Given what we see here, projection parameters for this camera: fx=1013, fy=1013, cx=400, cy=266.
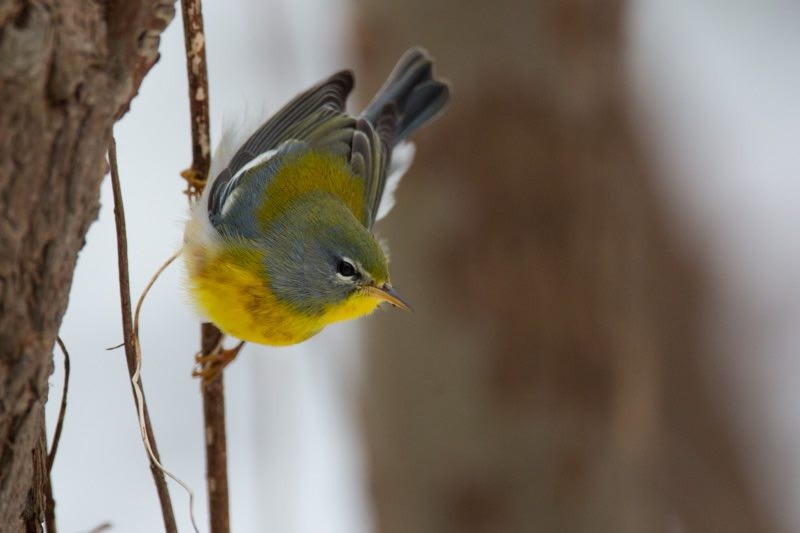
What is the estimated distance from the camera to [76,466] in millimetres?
4922

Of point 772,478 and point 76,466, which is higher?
point 76,466

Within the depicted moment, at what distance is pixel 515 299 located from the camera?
439 cm

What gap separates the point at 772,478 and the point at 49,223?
569cm

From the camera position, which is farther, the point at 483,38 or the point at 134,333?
the point at 483,38

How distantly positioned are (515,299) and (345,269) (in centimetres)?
165

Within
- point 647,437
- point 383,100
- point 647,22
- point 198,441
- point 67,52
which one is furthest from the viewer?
point 647,22

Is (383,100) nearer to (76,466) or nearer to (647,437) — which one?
(647,437)

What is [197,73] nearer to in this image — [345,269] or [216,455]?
[216,455]

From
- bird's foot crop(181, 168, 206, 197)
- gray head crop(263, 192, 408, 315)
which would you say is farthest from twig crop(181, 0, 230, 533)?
gray head crop(263, 192, 408, 315)

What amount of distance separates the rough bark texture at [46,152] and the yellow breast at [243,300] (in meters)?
1.19

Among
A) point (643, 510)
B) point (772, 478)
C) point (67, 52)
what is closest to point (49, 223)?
point (67, 52)

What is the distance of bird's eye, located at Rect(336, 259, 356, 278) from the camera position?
2.87m

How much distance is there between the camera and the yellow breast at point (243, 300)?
8.80ft

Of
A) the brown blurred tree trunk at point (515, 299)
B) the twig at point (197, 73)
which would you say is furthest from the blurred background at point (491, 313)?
the twig at point (197, 73)
